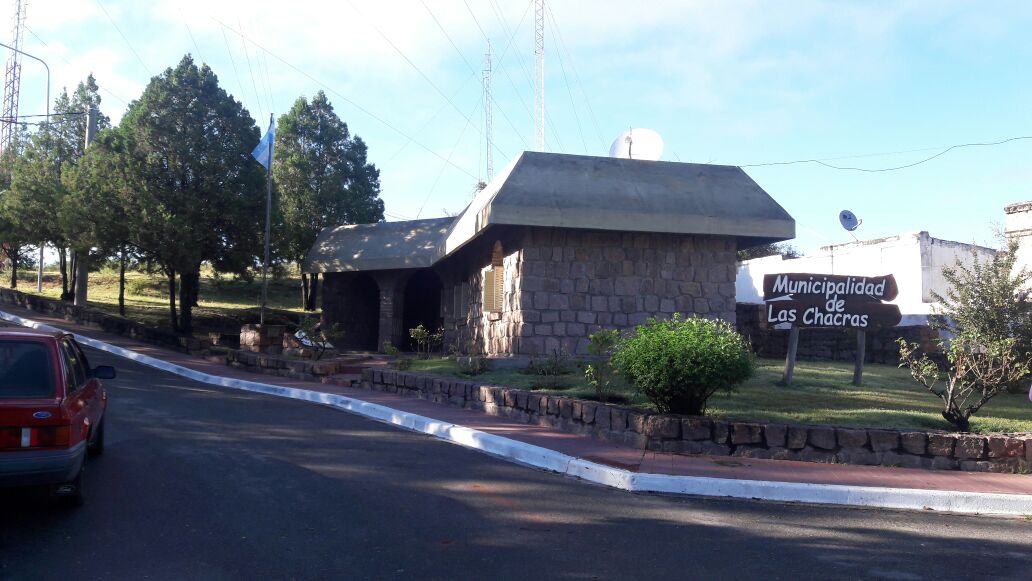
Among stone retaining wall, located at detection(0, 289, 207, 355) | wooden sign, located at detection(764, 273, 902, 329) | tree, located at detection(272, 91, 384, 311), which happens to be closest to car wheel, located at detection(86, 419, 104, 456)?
wooden sign, located at detection(764, 273, 902, 329)

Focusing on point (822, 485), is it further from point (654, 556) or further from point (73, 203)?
point (73, 203)

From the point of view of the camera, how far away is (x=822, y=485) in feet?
25.8

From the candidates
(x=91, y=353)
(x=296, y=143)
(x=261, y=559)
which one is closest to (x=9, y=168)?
(x=296, y=143)

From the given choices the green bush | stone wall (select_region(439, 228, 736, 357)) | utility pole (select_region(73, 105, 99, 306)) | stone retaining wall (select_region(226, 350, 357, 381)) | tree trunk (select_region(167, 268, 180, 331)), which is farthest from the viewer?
tree trunk (select_region(167, 268, 180, 331))

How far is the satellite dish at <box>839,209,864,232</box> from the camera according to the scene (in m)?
29.0

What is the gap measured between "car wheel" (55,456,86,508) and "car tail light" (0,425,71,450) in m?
0.48

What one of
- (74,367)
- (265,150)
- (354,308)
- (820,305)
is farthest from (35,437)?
(354,308)

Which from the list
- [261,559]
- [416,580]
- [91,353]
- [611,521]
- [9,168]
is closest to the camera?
[416,580]

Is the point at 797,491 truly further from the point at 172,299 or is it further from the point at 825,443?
the point at 172,299

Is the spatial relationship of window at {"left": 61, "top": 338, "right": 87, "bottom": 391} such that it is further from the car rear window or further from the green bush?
the green bush

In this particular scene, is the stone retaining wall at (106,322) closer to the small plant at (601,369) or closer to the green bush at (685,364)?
the small plant at (601,369)

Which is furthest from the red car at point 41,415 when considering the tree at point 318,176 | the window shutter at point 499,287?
the tree at point 318,176

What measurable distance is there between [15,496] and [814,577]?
6398mm

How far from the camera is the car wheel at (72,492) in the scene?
6.38 m
